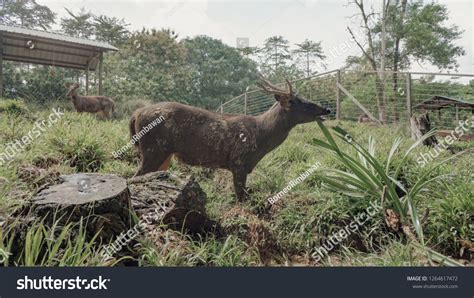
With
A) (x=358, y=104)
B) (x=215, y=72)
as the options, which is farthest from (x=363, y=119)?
(x=215, y=72)

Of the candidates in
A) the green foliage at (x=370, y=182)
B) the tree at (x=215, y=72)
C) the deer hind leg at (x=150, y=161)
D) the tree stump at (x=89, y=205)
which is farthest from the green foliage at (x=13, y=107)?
the green foliage at (x=370, y=182)

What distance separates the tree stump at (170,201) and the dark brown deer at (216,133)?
44 centimetres

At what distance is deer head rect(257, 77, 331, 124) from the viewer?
2.99m

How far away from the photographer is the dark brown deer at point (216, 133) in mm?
3004

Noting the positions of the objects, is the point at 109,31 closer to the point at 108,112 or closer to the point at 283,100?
the point at 108,112

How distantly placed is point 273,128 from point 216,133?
555 mm

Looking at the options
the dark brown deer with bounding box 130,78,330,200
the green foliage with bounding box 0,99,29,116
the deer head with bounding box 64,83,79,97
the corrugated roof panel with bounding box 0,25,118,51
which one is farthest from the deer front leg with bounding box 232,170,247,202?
the green foliage with bounding box 0,99,29,116

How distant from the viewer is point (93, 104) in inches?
206

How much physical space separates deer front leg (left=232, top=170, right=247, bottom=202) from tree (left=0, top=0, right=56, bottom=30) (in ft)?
10.7

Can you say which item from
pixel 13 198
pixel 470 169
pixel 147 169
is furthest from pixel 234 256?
pixel 470 169

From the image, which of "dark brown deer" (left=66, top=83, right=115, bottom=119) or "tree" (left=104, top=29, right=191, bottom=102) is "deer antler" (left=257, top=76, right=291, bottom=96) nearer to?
"tree" (left=104, top=29, right=191, bottom=102)

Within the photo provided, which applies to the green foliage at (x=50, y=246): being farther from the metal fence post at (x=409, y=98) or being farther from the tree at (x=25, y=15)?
the metal fence post at (x=409, y=98)

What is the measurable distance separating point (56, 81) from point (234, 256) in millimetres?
5300

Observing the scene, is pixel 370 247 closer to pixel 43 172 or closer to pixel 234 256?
pixel 234 256
